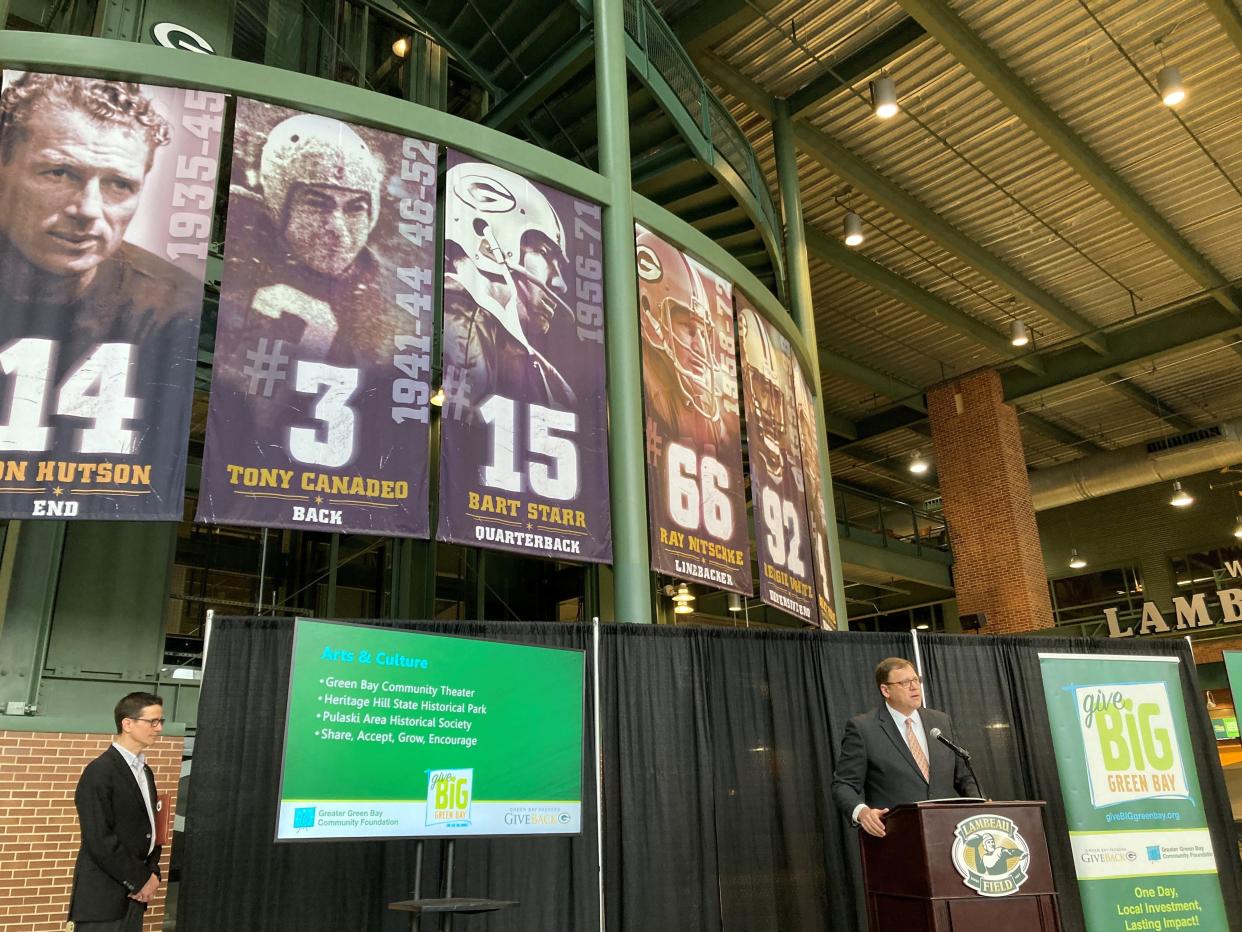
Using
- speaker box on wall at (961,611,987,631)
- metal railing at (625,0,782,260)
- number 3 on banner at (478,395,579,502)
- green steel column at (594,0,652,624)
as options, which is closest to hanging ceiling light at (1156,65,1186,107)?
metal railing at (625,0,782,260)

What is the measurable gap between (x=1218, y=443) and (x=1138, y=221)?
802cm

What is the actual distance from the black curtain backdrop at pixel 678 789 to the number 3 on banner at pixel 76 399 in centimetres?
195

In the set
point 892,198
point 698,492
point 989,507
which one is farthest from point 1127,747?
point 989,507

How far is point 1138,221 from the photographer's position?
17312 mm

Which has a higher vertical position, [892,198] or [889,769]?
[892,198]

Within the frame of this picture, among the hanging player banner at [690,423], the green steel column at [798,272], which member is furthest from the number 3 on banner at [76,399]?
the green steel column at [798,272]

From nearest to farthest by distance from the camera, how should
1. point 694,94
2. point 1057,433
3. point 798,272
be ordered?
point 694,94 < point 798,272 < point 1057,433

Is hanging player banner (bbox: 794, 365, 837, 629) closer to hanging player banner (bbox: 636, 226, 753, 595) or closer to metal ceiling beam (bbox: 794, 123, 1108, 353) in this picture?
hanging player banner (bbox: 636, 226, 753, 595)

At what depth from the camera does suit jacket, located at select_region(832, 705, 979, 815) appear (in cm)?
588

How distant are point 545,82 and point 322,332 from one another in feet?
15.5

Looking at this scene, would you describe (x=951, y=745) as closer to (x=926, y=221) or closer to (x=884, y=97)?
(x=884, y=97)

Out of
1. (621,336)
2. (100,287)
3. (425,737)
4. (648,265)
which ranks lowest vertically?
(425,737)

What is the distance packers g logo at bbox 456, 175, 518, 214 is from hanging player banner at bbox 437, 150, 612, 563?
0.01 meters

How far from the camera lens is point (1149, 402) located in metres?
24.8
